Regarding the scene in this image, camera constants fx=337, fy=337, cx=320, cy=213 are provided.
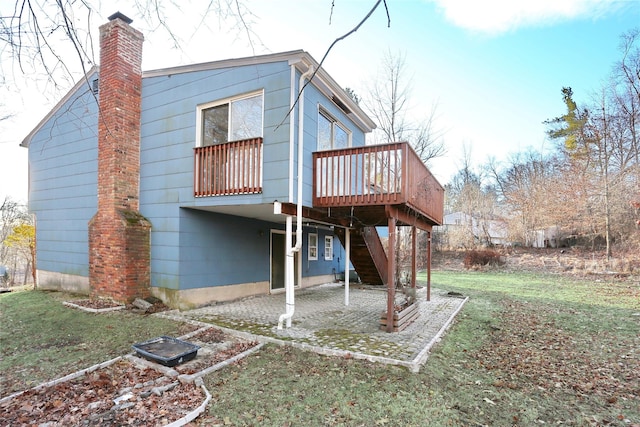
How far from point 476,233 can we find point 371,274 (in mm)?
17091

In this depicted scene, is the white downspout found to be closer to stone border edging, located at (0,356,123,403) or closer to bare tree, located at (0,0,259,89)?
stone border edging, located at (0,356,123,403)

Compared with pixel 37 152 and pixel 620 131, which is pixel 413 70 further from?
pixel 37 152

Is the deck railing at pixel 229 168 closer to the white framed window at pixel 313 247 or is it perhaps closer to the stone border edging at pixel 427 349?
the stone border edging at pixel 427 349

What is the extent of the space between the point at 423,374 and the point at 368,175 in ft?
11.0

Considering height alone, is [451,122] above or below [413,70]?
below

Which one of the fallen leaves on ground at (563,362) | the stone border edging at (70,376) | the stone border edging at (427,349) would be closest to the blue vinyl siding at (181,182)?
the stone border edging at (70,376)

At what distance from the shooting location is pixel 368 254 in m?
10.1

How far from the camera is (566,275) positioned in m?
15.4

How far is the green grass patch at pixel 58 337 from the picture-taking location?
416cm

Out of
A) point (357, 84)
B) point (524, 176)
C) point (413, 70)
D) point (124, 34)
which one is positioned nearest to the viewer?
point (124, 34)

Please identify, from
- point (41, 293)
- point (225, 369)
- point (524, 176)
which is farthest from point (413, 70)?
point (524, 176)

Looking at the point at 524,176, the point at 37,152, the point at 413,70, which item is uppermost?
the point at 413,70

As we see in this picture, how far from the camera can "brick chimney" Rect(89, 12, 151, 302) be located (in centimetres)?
731

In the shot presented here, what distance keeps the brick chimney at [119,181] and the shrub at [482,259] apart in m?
16.8
